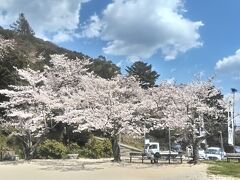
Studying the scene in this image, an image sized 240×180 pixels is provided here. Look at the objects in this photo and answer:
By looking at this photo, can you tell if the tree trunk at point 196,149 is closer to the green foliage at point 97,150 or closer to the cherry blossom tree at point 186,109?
the cherry blossom tree at point 186,109

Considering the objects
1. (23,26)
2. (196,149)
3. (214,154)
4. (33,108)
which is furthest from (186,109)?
(23,26)

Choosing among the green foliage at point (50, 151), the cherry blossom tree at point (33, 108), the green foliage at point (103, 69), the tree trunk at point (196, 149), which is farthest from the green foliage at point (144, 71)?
the tree trunk at point (196, 149)

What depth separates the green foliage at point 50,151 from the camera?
39.5 metres

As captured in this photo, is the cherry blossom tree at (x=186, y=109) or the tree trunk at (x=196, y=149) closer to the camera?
the tree trunk at (x=196, y=149)

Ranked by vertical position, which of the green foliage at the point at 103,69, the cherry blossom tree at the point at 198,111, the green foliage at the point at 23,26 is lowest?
the cherry blossom tree at the point at 198,111

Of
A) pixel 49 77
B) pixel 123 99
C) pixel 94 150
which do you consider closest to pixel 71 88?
pixel 49 77

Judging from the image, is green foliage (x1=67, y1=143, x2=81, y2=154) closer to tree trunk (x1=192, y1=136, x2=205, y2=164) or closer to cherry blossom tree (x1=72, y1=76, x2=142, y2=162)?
cherry blossom tree (x1=72, y1=76, x2=142, y2=162)

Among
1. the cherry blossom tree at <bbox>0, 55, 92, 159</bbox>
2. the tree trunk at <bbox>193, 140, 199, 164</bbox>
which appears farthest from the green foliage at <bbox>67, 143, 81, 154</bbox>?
the tree trunk at <bbox>193, 140, 199, 164</bbox>

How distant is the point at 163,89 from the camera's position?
3688cm

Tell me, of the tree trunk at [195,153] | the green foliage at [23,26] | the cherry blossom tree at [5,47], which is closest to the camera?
the tree trunk at [195,153]

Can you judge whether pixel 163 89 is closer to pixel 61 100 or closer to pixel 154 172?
pixel 61 100

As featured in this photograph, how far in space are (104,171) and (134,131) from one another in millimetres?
8340

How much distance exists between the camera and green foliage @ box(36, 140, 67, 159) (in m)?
39.5

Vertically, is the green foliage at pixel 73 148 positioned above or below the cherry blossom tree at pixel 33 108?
below
